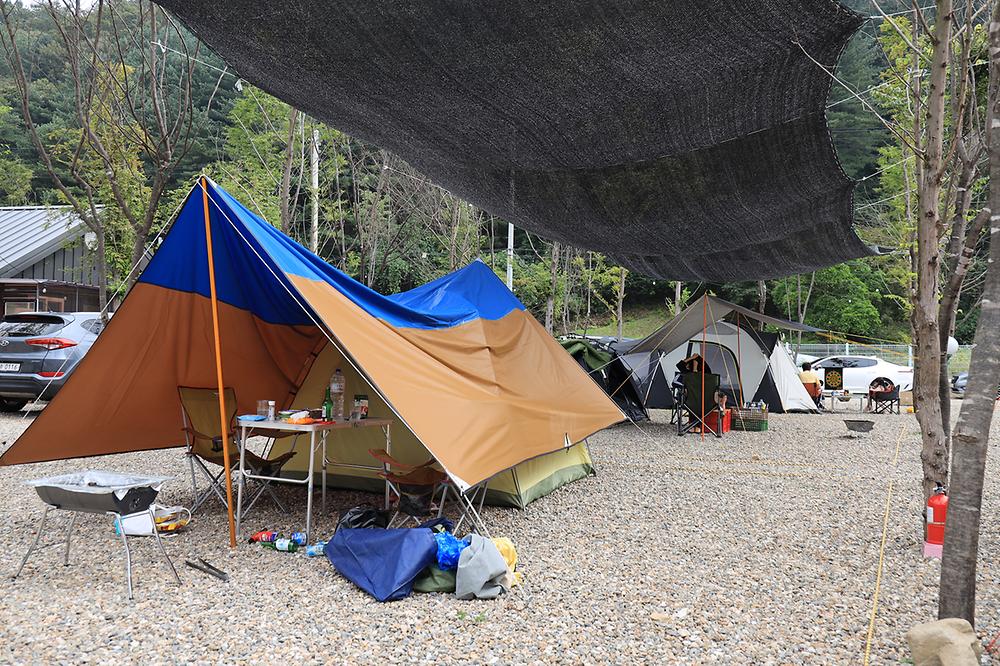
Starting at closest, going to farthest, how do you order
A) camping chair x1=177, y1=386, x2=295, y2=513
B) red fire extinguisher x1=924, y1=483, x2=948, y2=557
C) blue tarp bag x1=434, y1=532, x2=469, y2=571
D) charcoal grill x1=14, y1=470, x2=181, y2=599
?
1. charcoal grill x1=14, y1=470, x2=181, y2=599
2. blue tarp bag x1=434, y1=532, x2=469, y2=571
3. red fire extinguisher x1=924, y1=483, x2=948, y2=557
4. camping chair x1=177, y1=386, x2=295, y2=513

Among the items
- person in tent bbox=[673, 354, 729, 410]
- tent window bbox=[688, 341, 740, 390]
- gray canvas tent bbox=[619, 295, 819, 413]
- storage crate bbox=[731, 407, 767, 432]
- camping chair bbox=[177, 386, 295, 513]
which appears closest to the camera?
camping chair bbox=[177, 386, 295, 513]

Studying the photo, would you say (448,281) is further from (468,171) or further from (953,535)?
(953,535)

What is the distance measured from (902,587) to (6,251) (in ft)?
63.7

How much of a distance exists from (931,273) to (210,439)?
164 inches

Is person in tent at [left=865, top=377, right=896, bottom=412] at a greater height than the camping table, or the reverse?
the camping table

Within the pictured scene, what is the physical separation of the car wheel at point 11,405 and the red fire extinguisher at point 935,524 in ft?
34.3

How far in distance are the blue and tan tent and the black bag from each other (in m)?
0.46

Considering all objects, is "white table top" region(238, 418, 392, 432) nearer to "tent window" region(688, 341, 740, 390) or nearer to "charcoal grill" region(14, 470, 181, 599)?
"charcoal grill" region(14, 470, 181, 599)

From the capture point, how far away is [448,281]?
233 inches

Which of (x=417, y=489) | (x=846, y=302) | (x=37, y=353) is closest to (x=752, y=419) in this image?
(x=417, y=489)

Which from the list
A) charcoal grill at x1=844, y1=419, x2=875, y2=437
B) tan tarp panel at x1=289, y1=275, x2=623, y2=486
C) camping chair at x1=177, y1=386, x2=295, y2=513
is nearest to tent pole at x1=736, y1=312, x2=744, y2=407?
charcoal grill at x1=844, y1=419, x2=875, y2=437

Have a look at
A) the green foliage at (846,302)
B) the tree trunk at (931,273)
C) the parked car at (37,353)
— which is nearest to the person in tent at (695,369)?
the tree trunk at (931,273)

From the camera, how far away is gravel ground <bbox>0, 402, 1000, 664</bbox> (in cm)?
292

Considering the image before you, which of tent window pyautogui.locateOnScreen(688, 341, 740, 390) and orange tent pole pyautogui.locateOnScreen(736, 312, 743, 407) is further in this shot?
tent window pyautogui.locateOnScreen(688, 341, 740, 390)
